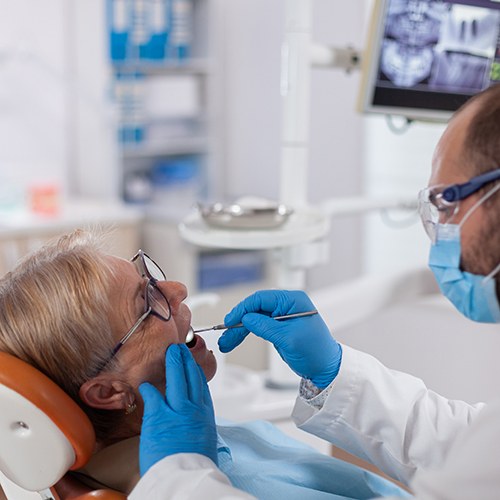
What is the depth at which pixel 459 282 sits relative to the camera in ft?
3.86

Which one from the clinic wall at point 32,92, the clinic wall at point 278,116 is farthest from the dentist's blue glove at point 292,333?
the clinic wall at point 278,116

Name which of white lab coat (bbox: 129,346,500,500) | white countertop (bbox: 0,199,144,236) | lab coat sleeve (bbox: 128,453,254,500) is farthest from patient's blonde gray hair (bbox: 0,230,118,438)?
white countertop (bbox: 0,199,144,236)

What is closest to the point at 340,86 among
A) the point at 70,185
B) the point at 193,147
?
the point at 193,147

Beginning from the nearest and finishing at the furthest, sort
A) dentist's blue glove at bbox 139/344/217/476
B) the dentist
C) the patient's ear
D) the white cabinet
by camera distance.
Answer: the dentist
dentist's blue glove at bbox 139/344/217/476
the patient's ear
the white cabinet

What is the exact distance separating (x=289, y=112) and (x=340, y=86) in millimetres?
2300

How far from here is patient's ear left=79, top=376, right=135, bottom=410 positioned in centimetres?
125

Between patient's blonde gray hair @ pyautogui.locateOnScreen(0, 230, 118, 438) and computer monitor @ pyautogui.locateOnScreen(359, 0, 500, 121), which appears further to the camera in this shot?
computer monitor @ pyautogui.locateOnScreen(359, 0, 500, 121)

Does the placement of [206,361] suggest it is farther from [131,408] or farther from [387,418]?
[387,418]

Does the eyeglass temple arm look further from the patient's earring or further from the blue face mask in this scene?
the patient's earring

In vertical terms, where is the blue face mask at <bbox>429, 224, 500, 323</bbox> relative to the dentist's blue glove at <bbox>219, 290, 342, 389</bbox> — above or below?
above

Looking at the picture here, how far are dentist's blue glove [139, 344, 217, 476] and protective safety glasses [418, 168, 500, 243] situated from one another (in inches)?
15.5

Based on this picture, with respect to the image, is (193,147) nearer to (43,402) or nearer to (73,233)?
(73,233)

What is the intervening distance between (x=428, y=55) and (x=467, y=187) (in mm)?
1105

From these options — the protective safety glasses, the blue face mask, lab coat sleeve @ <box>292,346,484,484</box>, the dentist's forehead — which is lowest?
lab coat sleeve @ <box>292,346,484,484</box>
